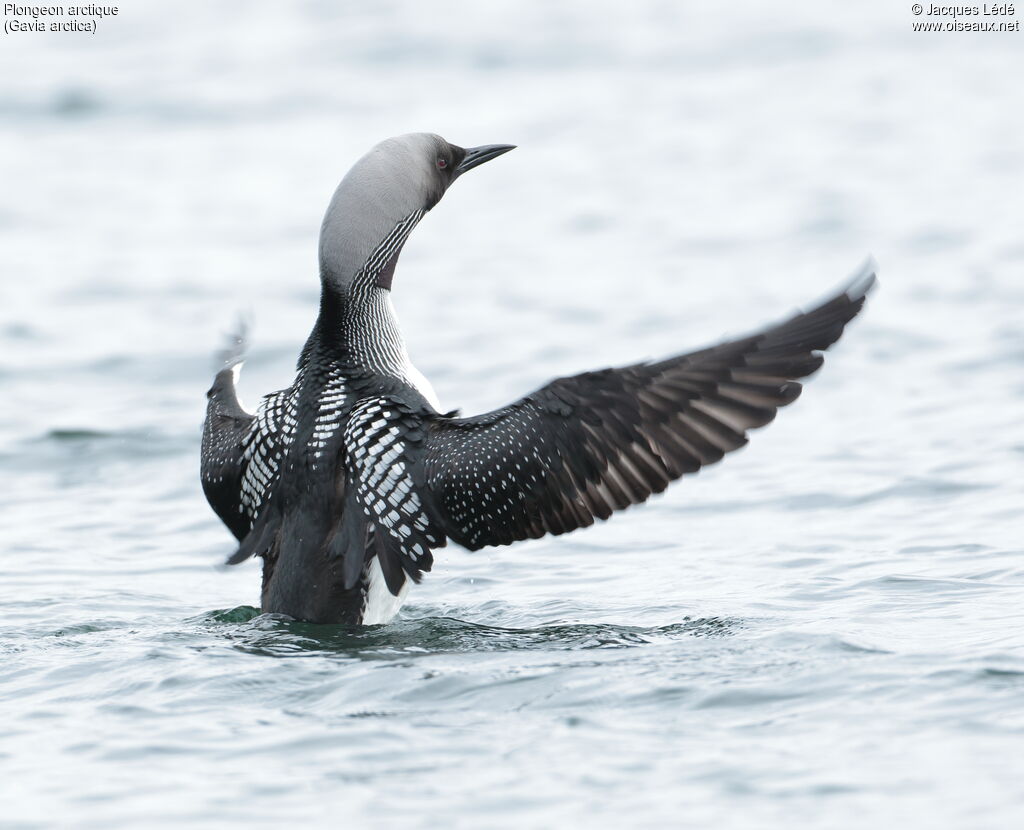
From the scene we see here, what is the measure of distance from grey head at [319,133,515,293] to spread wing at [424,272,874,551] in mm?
786

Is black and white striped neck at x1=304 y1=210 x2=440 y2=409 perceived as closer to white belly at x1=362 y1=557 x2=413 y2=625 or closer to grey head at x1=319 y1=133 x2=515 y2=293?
grey head at x1=319 y1=133 x2=515 y2=293

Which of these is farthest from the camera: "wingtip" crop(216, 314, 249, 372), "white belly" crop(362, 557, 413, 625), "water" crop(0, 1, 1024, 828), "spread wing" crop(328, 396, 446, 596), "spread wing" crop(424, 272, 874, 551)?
"wingtip" crop(216, 314, 249, 372)

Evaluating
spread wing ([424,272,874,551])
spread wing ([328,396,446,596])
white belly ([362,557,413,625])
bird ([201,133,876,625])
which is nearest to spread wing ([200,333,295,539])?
bird ([201,133,876,625])

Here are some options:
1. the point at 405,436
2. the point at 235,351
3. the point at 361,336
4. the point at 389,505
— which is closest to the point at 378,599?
the point at 389,505

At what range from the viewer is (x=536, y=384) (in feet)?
30.7

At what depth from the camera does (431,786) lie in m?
4.25

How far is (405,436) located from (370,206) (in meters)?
0.89

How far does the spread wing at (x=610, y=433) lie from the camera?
4.95m

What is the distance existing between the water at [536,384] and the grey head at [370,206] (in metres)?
1.25

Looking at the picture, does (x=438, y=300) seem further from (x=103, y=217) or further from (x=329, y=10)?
(x=329, y=10)

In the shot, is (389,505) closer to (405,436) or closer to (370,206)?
(405,436)

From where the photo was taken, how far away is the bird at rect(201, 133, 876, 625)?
197 inches

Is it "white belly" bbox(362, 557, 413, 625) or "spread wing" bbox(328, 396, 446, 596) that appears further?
"white belly" bbox(362, 557, 413, 625)

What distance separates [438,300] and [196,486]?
3192 millimetres
